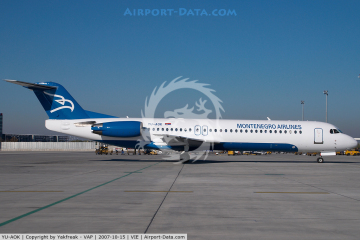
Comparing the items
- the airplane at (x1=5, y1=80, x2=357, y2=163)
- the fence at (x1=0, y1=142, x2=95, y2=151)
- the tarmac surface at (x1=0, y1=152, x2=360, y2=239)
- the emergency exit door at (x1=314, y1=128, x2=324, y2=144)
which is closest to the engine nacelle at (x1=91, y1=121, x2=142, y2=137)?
the airplane at (x1=5, y1=80, x2=357, y2=163)

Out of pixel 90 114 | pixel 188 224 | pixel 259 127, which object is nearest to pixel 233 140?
pixel 259 127

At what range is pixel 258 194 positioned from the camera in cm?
951

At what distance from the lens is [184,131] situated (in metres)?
25.6

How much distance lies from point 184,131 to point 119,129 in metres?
→ 5.25

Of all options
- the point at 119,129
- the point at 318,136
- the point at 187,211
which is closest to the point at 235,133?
the point at 318,136

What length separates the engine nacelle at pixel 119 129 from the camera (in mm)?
24328

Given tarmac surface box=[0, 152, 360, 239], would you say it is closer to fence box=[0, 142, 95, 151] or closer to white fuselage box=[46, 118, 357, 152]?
white fuselage box=[46, 118, 357, 152]

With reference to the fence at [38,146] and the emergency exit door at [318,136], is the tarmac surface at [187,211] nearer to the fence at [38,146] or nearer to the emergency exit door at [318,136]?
the emergency exit door at [318,136]

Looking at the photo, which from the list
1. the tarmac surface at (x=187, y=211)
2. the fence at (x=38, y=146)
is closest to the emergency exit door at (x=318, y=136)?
the tarmac surface at (x=187, y=211)

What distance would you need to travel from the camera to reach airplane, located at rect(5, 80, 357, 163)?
2461cm

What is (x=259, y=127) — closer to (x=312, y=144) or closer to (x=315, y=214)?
(x=312, y=144)

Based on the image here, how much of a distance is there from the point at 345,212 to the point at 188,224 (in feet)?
12.2

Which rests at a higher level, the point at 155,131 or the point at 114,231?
the point at 155,131

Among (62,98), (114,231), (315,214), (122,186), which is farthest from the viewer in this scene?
(62,98)
